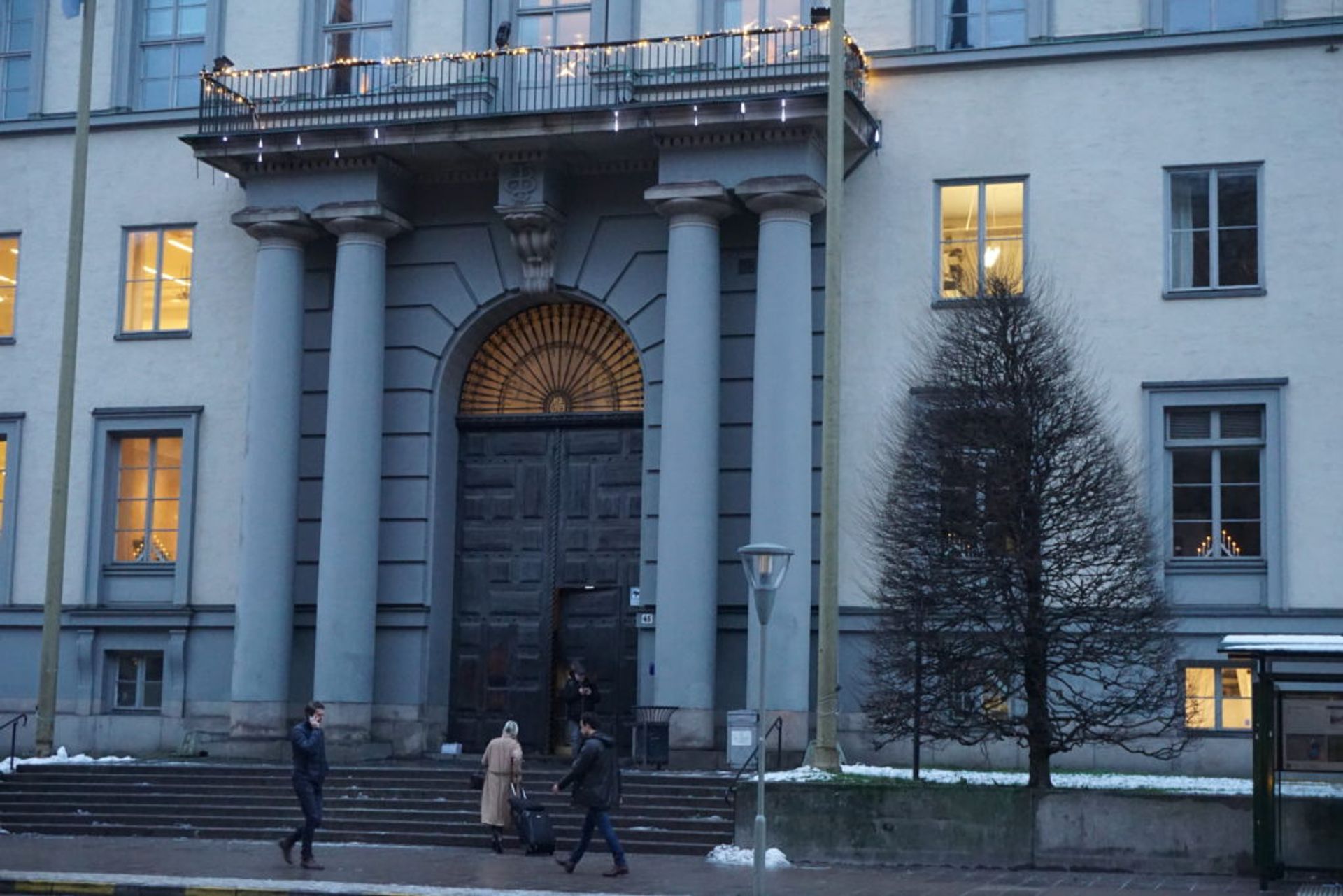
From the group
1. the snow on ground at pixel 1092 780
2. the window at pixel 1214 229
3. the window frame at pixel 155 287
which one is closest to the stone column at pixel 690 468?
the snow on ground at pixel 1092 780

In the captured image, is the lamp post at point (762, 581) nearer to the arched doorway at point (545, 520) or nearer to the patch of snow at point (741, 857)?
the patch of snow at point (741, 857)

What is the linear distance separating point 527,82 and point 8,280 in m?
11.2

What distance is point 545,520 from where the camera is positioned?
31.7m

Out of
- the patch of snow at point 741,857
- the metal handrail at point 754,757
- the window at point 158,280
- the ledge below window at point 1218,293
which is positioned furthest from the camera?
the window at point 158,280

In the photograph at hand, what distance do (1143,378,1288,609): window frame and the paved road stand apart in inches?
303

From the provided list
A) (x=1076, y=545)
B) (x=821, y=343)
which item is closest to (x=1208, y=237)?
(x=821, y=343)

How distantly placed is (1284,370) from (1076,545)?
714 centimetres

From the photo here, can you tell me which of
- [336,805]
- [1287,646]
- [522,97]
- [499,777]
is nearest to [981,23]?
[522,97]

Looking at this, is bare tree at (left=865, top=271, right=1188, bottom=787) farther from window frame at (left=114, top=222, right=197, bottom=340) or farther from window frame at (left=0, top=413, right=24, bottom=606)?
window frame at (left=0, top=413, right=24, bottom=606)

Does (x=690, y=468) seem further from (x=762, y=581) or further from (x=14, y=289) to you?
(x=14, y=289)

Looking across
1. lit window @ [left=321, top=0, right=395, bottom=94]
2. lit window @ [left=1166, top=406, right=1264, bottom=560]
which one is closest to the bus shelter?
lit window @ [left=1166, top=406, right=1264, bottom=560]

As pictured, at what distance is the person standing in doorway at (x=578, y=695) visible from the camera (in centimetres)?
2842

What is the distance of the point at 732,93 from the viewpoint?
29.4 metres

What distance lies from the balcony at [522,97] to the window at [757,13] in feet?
3.45
